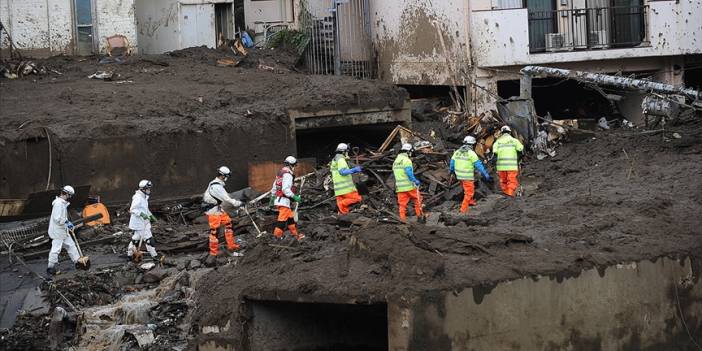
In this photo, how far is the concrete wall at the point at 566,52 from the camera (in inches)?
1060

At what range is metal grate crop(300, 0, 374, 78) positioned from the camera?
101 ft

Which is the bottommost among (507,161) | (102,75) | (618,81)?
(507,161)

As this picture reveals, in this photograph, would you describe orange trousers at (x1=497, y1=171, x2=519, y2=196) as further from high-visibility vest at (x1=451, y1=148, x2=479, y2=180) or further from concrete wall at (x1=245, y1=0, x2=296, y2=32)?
concrete wall at (x1=245, y1=0, x2=296, y2=32)

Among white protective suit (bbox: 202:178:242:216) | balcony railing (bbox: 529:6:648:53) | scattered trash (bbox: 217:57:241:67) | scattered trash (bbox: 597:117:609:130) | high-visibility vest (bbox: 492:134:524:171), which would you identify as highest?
balcony railing (bbox: 529:6:648:53)

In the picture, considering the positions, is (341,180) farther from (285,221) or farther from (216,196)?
(216,196)

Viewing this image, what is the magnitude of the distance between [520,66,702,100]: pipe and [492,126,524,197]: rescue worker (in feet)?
11.1

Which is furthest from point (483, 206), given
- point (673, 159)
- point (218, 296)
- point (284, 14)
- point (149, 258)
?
point (284, 14)

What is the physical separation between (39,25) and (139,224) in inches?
426

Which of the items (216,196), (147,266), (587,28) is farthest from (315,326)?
(587,28)

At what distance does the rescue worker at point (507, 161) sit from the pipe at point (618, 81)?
11.1 ft

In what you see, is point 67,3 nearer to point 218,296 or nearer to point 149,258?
point 149,258

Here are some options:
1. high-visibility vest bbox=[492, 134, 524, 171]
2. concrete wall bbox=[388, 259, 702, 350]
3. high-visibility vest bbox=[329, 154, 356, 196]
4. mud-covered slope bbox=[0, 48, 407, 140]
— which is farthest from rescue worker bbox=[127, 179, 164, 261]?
concrete wall bbox=[388, 259, 702, 350]

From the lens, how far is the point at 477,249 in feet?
45.8

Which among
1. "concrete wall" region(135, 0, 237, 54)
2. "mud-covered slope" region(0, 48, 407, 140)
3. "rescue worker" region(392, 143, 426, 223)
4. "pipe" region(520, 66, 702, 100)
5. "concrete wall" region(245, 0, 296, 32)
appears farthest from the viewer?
"concrete wall" region(245, 0, 296, 32)
